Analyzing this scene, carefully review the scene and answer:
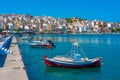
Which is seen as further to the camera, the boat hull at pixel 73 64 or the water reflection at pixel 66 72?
the boat hull at pixel 73 64

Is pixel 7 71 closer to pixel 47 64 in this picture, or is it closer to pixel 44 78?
pixel 44 78

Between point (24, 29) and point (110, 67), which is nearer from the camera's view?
point (110, 67)

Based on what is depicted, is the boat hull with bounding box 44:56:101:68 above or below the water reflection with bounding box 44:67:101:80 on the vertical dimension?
above

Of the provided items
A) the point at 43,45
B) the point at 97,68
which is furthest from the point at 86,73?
the point at 43,45

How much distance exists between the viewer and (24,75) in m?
17.2

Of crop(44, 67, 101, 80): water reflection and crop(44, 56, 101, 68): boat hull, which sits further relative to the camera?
crop(44, 56, 101, 68): boat hull

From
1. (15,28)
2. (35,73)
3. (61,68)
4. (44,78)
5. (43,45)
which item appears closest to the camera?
(44,78)

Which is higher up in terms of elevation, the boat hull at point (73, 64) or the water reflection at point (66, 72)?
the boat hull at point (73, 64)

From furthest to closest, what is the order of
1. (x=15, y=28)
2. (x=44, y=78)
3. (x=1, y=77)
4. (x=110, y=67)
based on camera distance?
(x=15, y=28) → (x=110, y=67) → (x=44, y=78) → (x=1, y=77)

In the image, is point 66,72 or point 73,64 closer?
point 66,72

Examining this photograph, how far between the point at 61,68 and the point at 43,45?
27.4 m

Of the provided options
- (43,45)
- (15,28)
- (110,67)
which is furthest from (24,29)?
(110,67)

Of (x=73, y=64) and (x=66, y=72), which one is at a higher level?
(x=73, y=64)

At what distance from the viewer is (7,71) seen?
61.0 ft
